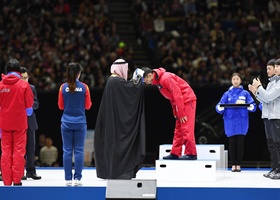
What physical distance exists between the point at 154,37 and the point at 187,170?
1014 cm

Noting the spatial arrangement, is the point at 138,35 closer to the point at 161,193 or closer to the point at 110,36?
the point at 110,36

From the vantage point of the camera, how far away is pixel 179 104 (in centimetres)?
1045

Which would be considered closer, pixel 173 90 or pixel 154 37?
pixel 173 90

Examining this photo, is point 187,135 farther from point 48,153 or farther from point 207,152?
point 48,153

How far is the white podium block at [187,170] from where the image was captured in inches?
415

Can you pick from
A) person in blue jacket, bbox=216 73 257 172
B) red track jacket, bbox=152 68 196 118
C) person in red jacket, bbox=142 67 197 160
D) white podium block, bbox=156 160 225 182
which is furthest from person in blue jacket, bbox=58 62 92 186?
person in blue jacket, bbox=216 73 257 172

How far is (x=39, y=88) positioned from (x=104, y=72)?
6.51 ft

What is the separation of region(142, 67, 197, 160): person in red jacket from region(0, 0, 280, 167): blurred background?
5242mm

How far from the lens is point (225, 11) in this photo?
21.9 m

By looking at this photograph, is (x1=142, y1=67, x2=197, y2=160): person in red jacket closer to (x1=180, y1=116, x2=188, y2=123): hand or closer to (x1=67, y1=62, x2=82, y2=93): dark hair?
(x1=180, y1=116, x2=188, y2=123): hand

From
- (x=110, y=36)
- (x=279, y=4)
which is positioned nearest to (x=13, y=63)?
(x=110, y=36)

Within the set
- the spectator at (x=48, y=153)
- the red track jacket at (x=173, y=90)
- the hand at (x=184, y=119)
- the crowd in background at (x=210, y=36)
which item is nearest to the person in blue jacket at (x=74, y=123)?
the red track jacket at (x=173, y=90)

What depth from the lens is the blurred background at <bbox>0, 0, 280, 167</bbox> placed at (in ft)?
54.1

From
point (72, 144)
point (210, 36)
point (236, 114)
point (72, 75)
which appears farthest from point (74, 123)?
point (210, 36)
